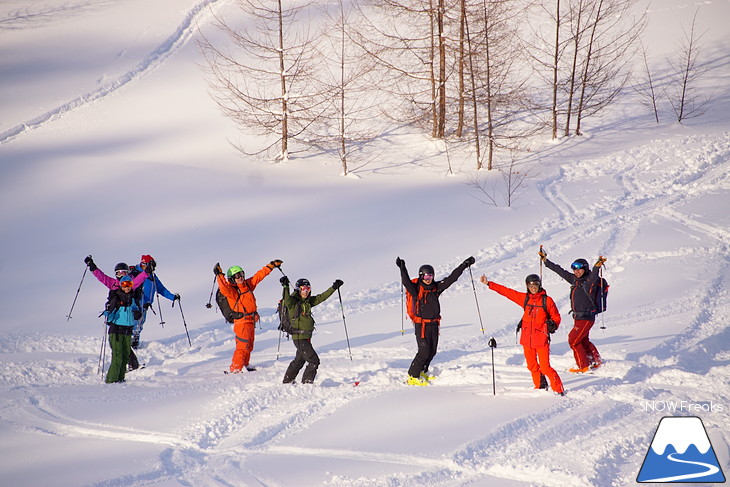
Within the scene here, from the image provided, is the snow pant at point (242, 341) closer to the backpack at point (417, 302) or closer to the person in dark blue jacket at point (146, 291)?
the person in dark blue jacket at point (146, 291)

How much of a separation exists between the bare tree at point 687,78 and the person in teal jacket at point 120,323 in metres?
20.0

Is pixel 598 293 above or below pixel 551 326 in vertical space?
above

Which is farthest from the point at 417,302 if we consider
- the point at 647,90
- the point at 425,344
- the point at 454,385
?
the point at 647,90

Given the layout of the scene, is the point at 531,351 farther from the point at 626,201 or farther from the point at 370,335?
the point at 626,201

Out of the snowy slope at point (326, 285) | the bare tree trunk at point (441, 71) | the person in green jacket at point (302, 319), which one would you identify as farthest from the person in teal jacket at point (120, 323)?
the bare tree trunk at point (441, 71)

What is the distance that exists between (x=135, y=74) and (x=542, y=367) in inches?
922

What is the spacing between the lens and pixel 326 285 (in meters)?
13.9

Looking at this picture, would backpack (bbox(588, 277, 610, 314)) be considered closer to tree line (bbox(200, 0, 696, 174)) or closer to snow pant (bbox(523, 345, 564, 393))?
snow pant (bbox(523, 345, 564, 393))

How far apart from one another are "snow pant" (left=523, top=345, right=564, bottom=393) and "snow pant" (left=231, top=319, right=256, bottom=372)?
13.4ft

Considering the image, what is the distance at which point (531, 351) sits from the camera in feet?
27.7

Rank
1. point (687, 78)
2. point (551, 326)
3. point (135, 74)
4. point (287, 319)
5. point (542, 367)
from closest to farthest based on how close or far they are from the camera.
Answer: point (551, 326)
point (542, 367)
point (287, 319)
point (135, 74)
point (687, 78)

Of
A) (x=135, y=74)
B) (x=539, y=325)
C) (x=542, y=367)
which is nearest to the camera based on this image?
(x=539, y=325)

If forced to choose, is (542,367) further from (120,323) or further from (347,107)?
(347,107)

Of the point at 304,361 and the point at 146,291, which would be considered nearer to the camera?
the point at 304,361
